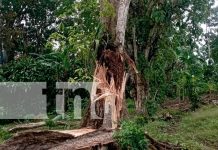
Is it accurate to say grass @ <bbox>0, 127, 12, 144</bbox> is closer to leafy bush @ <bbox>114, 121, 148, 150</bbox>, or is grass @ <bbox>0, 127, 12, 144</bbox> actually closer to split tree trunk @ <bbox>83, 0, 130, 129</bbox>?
split tree trunk @ <bbox>83, 0, 130, 129</bbox>

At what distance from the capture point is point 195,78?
13.3m

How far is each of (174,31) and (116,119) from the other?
477 cm

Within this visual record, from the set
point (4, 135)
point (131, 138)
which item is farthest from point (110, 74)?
point (4, 135)

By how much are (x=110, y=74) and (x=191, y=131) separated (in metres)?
2.85

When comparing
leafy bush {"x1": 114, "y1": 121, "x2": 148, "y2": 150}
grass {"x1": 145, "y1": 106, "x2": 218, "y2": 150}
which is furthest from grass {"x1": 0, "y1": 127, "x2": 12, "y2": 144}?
leafy bush {"x1": 114, "y1": 121, "x2": 148, "y2": 150}

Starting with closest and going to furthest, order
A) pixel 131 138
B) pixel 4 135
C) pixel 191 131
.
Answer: pixel 131 138
pixel 191 131
pixel 4 135

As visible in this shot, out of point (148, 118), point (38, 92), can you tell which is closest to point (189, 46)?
point (148, 118)

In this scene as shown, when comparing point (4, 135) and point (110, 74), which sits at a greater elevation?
point (110, 74)

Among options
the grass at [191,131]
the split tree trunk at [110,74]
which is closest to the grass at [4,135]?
the split tree trunk at [110,74]

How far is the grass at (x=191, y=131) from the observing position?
26.3ft

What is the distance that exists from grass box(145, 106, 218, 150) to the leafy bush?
1.27 metres

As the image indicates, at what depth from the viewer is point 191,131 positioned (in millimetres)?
9352

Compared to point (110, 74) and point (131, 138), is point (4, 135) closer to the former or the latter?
point (110, 74)

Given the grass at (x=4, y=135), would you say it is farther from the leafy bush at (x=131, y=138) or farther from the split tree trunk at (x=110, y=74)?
the leafy bush at (x=131, y=138)
